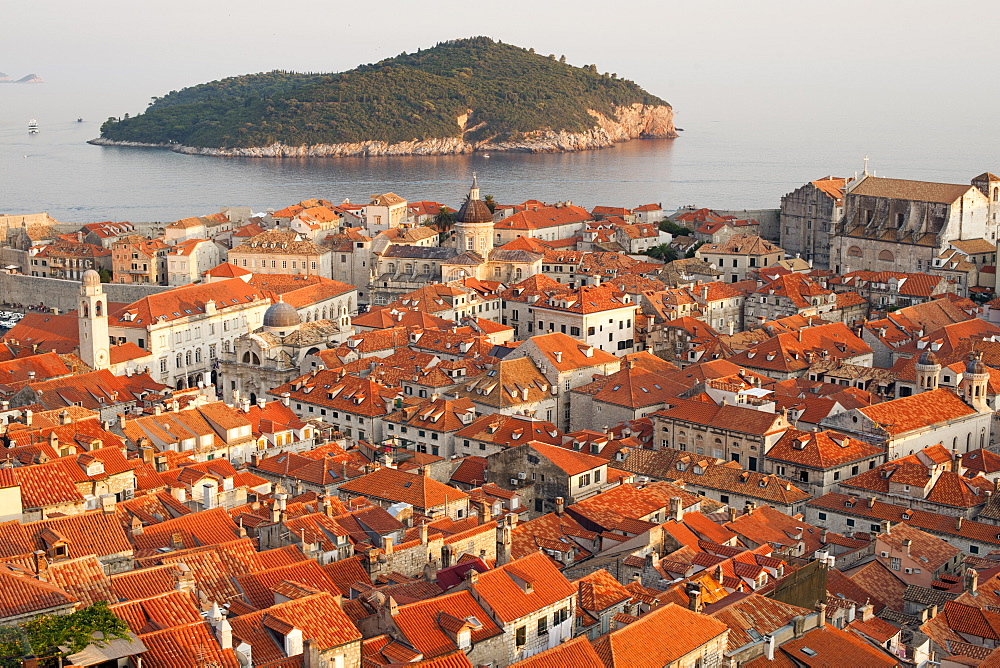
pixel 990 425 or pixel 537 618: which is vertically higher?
pixel 537 618

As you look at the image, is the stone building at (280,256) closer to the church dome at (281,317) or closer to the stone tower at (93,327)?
the church dome at (281,317)

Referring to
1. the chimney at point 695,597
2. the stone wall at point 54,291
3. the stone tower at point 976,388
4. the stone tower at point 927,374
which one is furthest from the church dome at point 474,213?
the chimney at point 695,597

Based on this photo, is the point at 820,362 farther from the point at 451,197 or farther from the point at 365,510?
the point at 451,197

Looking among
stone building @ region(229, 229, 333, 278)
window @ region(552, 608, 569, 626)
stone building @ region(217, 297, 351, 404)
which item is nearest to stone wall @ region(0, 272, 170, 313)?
stone building @ region(229, 229, 333, 278)

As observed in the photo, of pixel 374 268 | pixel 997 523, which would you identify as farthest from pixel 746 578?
pixel 374 268

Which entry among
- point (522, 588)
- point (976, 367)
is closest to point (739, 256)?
point (976, 367)

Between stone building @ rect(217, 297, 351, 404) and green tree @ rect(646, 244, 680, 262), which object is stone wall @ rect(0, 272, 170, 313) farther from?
green tree @ rect(646, 244, 680, 262)

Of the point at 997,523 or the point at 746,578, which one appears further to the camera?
the point at 997,523
